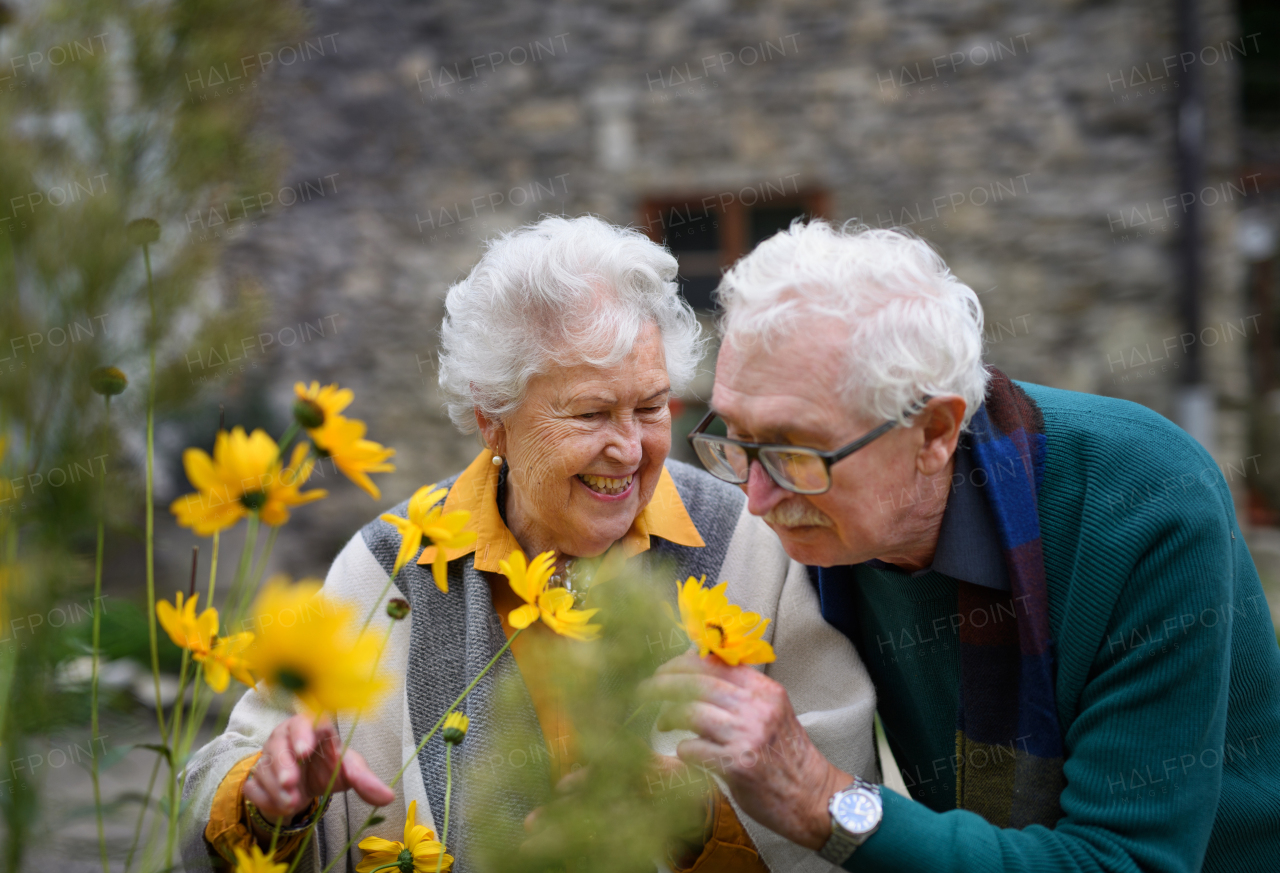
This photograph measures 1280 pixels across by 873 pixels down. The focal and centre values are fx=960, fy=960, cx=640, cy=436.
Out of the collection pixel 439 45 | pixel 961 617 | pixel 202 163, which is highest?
pixel 202 163

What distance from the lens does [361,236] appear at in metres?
6.03

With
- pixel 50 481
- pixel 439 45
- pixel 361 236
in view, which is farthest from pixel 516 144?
pixel 50 481

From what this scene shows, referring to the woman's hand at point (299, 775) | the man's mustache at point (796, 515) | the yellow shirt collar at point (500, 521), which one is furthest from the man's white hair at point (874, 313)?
the woman's hand at point (299, 775)

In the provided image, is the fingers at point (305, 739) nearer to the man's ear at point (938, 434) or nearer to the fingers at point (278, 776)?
the fingers at point (278, 776)

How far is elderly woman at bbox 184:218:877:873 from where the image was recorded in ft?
5.66

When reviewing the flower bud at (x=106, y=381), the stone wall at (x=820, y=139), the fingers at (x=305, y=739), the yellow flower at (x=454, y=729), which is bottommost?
the stone wall at (x=820, y=139)

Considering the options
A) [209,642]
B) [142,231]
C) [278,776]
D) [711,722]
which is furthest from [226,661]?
[711,722]

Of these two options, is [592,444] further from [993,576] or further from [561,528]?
[993,576]

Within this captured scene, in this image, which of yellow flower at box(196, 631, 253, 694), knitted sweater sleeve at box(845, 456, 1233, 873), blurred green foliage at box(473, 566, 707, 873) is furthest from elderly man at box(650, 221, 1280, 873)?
yellow flower at box(196, 631, 253, 694)

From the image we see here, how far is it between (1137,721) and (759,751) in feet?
1.85

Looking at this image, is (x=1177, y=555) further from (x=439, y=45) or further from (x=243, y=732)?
(x=439, y=45)

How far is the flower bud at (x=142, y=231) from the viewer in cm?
61

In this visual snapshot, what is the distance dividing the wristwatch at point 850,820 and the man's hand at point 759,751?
11mm

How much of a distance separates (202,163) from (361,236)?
5.65m
